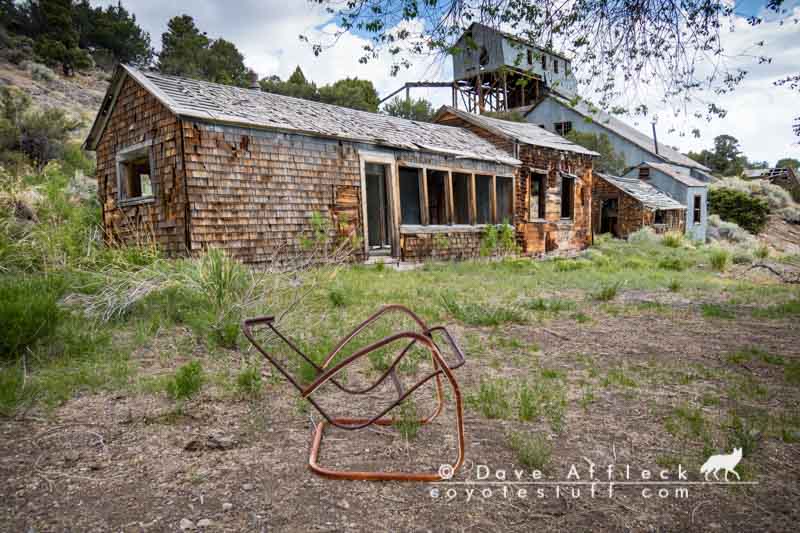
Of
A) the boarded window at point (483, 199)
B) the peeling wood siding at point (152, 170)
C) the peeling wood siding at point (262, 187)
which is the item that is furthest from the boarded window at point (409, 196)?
the peeling wood siding at point (152, 170)

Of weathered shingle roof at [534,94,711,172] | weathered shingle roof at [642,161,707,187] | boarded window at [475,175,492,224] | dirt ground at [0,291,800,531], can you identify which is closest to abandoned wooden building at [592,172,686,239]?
weathered shingle roof at [642,161,707,187]

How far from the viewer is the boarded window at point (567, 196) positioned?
55.2 ft

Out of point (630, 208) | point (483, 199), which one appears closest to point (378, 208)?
point (483, 199)

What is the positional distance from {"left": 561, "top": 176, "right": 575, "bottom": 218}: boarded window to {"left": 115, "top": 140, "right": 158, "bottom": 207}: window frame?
1334 cm

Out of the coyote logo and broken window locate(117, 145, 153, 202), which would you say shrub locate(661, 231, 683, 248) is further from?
the coyote logo

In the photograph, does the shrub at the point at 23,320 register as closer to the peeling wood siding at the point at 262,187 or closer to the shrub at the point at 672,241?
the peeling wood siding at the point at 262,187

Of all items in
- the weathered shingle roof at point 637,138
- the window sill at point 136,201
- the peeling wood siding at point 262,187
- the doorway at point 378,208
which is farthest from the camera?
the weathered shingle roof at point 637,138

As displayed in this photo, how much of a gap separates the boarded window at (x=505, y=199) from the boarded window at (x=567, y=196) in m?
2.98

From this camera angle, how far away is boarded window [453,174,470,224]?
1488cm

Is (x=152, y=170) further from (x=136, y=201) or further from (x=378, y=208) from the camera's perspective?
(x=378, y=208)

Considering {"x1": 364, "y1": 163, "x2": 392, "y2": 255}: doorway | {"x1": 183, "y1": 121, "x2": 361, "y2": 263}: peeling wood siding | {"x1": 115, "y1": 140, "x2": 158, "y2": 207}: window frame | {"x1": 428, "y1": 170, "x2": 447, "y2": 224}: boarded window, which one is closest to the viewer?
{"x1": 183, "y1": 121, "x2": 361, "y2": 263}: peeling wood siding

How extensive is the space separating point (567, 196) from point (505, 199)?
3471mm

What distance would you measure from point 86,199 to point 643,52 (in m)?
13.6

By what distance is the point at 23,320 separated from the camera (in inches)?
145
